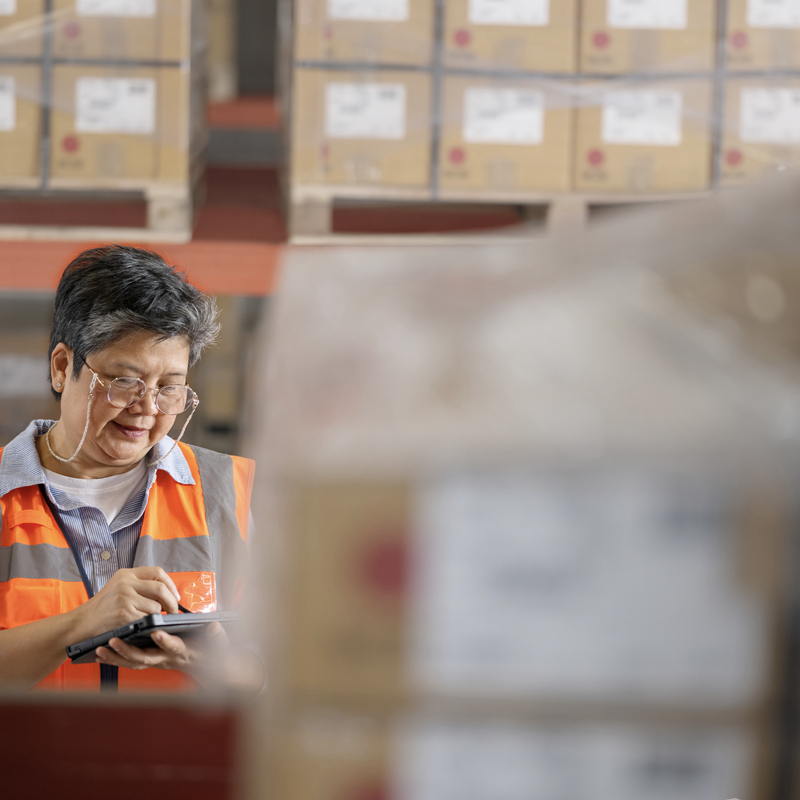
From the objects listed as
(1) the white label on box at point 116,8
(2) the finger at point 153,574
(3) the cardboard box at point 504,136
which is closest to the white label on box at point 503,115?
(3) the cardboard box at point 504,136

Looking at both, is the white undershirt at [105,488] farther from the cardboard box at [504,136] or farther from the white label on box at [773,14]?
the white label on box at [773,14]

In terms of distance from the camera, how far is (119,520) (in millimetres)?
1882

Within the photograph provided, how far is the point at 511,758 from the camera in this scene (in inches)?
22.2

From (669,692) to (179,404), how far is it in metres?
1.51

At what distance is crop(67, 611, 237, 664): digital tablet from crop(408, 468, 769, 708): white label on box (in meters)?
1.11

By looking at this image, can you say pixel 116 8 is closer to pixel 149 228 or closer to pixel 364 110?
pixel 149 228

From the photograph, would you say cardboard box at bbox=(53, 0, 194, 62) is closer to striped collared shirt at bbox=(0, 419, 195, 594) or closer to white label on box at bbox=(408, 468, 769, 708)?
striped collared shirt at bbox=(0, 419, 195, 594)

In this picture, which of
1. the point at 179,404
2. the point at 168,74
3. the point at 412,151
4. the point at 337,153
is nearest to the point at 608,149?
the point at 412,151

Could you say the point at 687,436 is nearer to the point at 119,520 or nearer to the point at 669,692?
the point at 669,692

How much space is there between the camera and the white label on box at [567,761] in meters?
0.56

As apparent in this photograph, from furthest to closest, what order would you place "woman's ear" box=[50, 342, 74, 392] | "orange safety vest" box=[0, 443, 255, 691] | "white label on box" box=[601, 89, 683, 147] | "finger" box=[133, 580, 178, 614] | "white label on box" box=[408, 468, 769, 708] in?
1. "white label on box" box=[601, 89, 683, 147]
2. "woman's ear" box=[50, 342, 74, 392]
3. "orange safety vest" box=[0, 443, 255, 691]
4. "finger" box=[133, 580, 178, 614]
5. "white label on box" box=[408, 468, 769, 708]

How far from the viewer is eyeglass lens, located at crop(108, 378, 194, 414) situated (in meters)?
1.84

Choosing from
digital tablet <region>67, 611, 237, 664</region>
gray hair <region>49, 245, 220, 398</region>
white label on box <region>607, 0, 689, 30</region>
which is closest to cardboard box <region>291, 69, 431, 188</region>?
white label on box <region>607, 0, 689, 30</region>

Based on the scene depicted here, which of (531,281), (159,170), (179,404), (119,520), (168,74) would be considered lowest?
(119,520)
